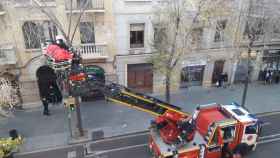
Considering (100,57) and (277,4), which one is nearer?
(277,4)

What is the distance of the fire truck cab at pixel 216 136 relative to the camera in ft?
36.1

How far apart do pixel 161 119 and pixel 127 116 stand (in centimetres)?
591

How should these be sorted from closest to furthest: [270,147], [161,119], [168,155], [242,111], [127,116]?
[168,155] → [161,119] → [242,111] → [270,147] → [127,116]

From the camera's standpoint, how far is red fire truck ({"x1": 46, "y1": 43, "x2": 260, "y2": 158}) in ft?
32.9

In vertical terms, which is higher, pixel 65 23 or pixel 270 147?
pixel 65 23

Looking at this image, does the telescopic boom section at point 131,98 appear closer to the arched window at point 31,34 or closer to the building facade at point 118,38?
the building facade at point 118,38

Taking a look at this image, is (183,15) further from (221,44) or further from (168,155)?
(168,155)

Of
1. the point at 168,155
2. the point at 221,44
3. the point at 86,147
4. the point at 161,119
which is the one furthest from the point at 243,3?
the point at 86,147

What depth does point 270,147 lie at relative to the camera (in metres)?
13.7

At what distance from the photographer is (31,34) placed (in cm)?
1634

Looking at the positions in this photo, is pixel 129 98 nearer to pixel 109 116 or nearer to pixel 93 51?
pixel 109 116

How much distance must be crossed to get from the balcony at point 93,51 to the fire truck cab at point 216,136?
25.4 feet

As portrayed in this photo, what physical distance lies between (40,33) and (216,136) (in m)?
12.9

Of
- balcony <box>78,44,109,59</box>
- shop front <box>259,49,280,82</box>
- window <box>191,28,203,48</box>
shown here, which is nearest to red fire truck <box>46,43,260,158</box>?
window <box>191,28,203,48</box>
